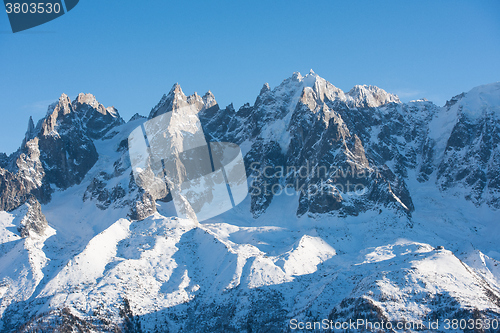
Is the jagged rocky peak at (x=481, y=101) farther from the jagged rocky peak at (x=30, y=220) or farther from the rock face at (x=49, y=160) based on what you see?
the jagged rocky peak at (x=30, y=220)

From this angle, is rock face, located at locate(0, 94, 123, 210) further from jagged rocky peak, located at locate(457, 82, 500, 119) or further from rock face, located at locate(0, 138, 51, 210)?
jagged rocky peak, located at locate(457, 82, 500, 119)

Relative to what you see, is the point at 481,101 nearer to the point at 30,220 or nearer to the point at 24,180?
the point at 30,220

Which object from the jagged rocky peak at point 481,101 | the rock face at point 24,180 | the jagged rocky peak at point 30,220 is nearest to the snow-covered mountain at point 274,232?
the jagged rocky peak at point 30,220

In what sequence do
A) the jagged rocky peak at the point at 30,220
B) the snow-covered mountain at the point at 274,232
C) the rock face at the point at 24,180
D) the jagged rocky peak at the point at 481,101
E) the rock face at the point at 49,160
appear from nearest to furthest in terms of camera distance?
the snow-covered mountain at the point at 274,232
the jagged rocky peak at the point at 30,220
the rock face at the point at 24,180
the rock face at the point at 49,160
the jagged rocky peak at the point at 481,101

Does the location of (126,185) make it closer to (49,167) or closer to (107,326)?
(49,167)

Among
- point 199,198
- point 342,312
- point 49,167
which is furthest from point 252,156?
point 342,312

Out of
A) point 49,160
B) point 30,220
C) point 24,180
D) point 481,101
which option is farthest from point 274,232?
→ point 481,101

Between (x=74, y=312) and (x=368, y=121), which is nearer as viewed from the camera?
(x=74, y=312)

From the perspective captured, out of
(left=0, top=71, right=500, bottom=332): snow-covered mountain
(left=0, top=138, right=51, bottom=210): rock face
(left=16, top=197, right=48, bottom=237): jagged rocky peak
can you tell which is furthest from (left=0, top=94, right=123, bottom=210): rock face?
(left=16, top=197, right=48, bottom=237): jagged rocky peak
